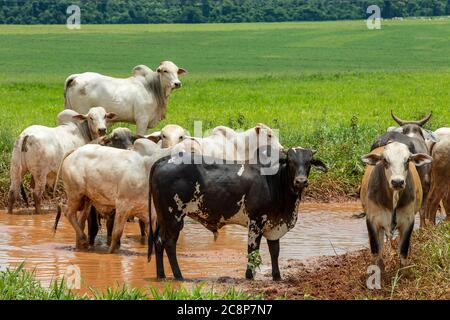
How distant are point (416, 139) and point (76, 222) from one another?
3.64 m

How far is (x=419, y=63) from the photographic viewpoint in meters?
44.8

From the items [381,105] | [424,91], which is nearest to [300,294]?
[381,105]

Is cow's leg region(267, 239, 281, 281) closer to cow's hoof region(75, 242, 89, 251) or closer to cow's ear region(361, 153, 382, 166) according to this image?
cow's ear region(361, 153, 382, 166)

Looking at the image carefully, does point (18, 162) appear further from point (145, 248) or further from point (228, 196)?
point (228, 196)

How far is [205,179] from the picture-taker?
10.8 m

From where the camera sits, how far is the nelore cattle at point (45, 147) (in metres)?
14.5

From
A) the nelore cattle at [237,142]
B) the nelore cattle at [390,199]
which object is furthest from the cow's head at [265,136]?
the nelore cattle at [390,199]

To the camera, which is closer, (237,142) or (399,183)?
(399,183)

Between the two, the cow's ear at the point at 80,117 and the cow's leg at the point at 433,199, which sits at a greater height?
the cow's ear at the point at 80,117

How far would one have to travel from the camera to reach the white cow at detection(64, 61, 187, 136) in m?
17.1

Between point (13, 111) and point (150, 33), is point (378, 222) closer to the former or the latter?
point (13, 111)

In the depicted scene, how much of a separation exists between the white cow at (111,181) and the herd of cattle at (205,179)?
10mm

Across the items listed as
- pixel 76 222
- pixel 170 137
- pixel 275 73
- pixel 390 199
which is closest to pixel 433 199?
pixel 170 137

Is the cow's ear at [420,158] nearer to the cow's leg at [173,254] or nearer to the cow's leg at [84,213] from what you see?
the cow's leg at [173,254]
